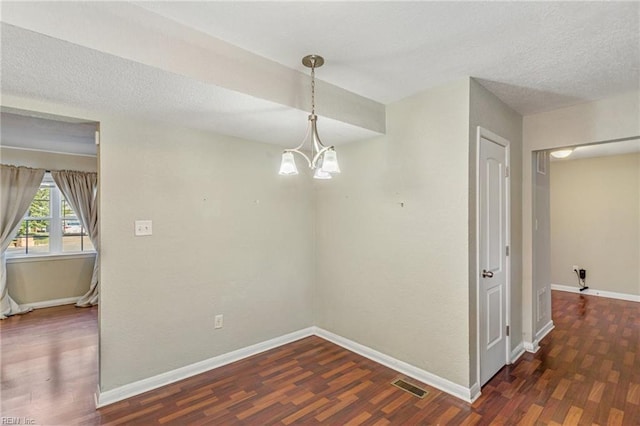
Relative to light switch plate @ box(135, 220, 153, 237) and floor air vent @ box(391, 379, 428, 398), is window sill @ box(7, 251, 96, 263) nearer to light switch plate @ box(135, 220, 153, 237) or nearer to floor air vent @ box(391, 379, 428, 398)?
light switch plate @ box(135, 220, 153, 237)

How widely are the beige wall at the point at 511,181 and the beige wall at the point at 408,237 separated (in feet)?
0.23

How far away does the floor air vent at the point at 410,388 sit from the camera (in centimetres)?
246

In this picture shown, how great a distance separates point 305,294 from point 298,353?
0.70 meters

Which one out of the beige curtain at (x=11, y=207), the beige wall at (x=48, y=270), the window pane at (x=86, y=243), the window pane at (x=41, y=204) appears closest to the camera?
the beige curtain at (x=11, y=207)

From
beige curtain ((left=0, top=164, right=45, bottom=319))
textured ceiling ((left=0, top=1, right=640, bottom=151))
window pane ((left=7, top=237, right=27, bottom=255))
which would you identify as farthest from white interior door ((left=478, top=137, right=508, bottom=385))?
window pane ((left=7, top=237, right=27, bottom=255))

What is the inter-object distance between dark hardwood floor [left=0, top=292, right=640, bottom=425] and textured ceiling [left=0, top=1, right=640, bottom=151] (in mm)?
2266

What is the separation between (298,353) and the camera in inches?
126

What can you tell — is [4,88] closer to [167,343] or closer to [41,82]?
[41,82]

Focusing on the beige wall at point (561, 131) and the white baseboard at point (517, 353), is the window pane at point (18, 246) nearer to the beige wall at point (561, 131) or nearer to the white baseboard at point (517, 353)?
the white baseboard at point (517, 353)

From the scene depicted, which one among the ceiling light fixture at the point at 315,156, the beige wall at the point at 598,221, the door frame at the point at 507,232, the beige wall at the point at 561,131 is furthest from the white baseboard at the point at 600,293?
the ceiling light fixture at the point at 315,156

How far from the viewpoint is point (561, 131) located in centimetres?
306

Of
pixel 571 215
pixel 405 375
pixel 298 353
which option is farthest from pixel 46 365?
pixel 571 215

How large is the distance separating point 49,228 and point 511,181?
22.2 feet

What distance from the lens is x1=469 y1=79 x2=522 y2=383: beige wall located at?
2432 millimetres
